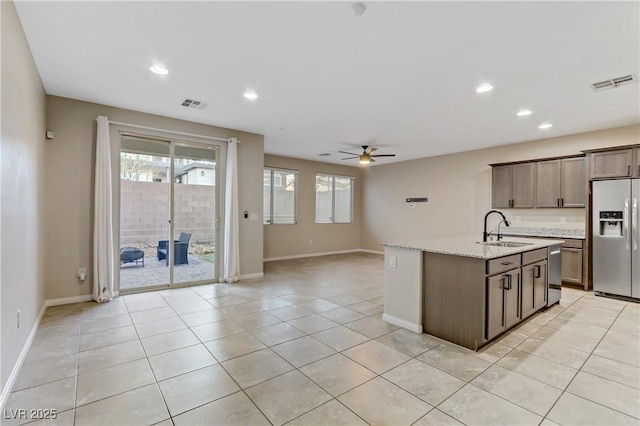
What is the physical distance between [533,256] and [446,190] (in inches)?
164

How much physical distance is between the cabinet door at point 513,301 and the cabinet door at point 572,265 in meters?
2.75

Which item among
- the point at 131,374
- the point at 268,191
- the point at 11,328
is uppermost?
the point at 268,191

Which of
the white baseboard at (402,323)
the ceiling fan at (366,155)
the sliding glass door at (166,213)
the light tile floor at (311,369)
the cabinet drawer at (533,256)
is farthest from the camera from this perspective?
the ceiling fan at (366,155)

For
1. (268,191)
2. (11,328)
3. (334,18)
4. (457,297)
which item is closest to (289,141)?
(268,191)

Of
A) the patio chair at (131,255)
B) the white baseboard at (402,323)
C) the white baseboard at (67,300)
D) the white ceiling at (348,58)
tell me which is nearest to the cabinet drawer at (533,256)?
the white baseboard at (402,323)

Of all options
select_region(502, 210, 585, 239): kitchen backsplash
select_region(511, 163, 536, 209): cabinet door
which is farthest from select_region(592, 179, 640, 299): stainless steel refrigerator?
select_region(511, 163, 536, 209): cabinet door

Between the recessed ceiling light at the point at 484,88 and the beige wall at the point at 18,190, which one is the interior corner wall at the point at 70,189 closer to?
the beige wall at the point at 18,190

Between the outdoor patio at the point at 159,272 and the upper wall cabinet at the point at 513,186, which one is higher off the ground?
the upper wall cabinet at the point at 513,186

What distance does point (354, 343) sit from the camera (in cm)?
301

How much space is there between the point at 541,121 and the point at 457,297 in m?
3.65

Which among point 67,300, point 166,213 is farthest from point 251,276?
point 67,300

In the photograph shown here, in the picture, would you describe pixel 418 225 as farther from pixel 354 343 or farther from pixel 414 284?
pixel 354 343

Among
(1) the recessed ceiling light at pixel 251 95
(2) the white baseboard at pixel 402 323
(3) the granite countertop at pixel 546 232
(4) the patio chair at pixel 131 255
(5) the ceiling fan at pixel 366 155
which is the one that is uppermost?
(1) the recessed ceiling light at pixel 251 95

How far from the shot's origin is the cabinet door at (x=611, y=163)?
4637 millimetres
